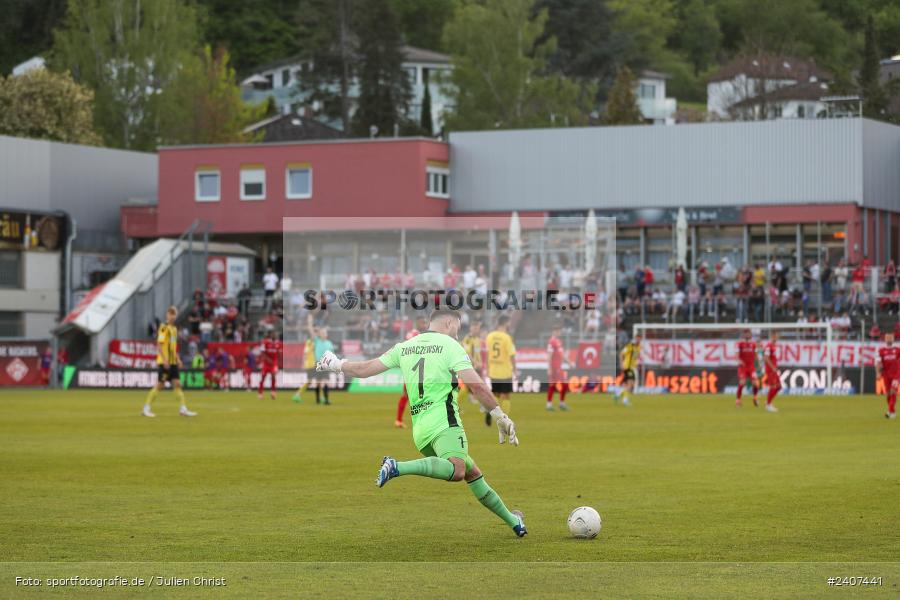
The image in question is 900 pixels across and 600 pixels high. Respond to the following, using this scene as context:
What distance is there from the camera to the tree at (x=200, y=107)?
3730 inches

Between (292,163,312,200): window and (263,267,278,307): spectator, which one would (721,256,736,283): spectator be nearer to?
(263,267,278,307): spectator

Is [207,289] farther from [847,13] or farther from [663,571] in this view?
[847,13]

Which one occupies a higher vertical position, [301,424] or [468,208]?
[468,208]

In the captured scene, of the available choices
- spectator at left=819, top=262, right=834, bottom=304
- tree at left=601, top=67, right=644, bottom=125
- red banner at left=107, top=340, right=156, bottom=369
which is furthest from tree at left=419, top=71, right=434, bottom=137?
spectator at left=819, top=262, right=834, bottom=304

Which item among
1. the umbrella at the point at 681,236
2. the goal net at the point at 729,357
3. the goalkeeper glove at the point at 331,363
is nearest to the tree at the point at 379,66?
the umbrella at the point at 681,236

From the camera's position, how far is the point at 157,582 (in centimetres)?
1107

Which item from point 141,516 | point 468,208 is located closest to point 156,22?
point 468,208

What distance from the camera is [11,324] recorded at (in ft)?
212

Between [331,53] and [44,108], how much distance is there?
2429 centimetres

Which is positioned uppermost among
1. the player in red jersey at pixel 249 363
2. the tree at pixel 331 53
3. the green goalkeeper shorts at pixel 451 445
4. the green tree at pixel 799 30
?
the green tree at pixel 799 30

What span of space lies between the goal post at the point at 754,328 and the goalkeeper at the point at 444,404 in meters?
34.8

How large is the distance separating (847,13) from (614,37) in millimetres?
20909

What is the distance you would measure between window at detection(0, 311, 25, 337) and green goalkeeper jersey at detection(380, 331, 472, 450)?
53826mm

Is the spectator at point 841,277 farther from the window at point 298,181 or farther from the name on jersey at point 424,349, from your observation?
the name on jersey at point 424,349
